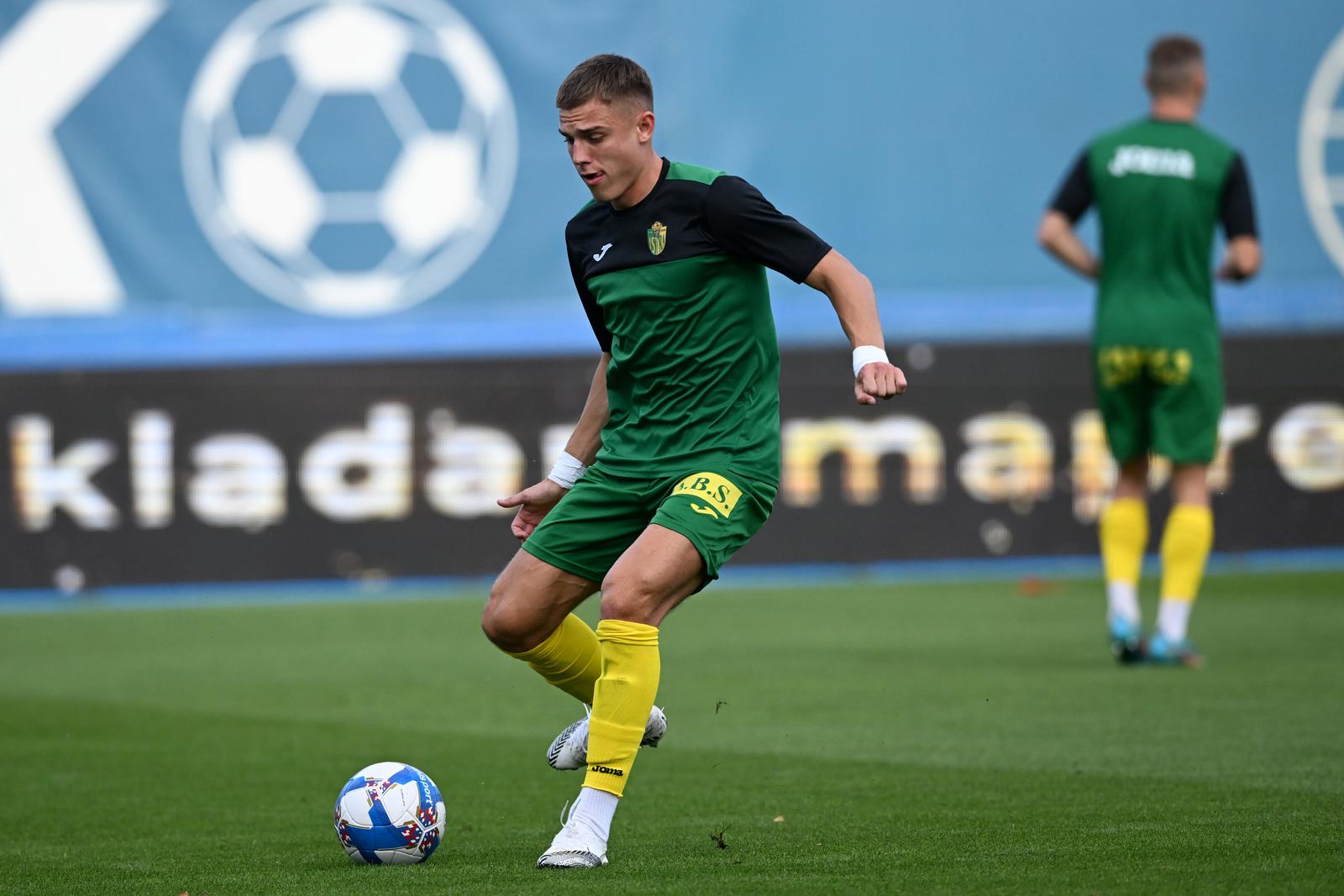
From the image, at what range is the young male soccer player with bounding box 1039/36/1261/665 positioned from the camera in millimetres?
8219

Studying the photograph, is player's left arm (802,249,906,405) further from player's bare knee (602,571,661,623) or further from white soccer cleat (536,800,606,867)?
white soccer cleat (536,800,606,867)

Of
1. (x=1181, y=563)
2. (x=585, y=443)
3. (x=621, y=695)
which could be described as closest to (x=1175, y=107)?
(x=1181, y=563)

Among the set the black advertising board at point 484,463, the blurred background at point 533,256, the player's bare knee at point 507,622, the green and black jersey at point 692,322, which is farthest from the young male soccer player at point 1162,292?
the blurred background at point 533,256

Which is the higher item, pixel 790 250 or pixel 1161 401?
pixel 790 250

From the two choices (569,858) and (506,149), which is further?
(506,149)

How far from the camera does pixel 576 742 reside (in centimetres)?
492

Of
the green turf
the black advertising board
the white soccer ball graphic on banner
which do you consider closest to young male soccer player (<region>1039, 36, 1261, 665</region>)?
the green turf

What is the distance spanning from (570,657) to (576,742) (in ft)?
0.73

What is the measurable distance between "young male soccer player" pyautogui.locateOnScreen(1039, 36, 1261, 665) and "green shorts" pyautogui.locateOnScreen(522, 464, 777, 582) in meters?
3.88

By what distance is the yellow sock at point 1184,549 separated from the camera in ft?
26.5

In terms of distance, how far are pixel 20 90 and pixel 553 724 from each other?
9.05 meters

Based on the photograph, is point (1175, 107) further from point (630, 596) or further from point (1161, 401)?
point (630, 596)

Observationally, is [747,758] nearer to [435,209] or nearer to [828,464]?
[828,464]

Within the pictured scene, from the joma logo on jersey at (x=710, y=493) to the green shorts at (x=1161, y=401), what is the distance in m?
4.07
